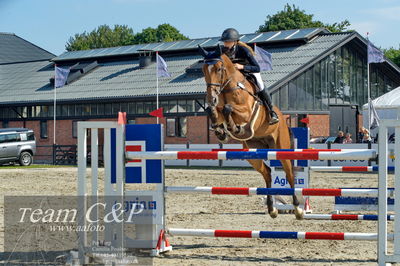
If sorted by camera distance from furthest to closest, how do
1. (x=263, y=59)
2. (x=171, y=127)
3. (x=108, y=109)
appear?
1. (x=108, y=109)
2. (x=171, y=127)
3. (x=263, y=59)

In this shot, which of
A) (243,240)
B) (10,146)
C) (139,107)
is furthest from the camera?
(139,107)

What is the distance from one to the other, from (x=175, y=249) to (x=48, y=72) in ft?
131

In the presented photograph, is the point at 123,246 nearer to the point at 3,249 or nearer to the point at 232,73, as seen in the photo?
the point at 3,249

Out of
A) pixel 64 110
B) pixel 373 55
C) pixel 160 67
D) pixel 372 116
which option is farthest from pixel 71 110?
pixel 372 116

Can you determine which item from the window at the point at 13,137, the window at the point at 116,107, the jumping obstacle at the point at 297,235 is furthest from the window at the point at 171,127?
the jumping obstacle at the point at 297,235

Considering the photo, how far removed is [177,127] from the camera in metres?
36.1

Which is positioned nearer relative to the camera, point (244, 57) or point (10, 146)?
point (244, 57)

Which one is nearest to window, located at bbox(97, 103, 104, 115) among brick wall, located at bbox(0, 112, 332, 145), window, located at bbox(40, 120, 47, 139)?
brick wall, located at bbox(0, 112, 332, 145)

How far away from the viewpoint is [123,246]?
717 cm

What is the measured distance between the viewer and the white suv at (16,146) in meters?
28.7

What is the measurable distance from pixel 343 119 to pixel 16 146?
18.0m

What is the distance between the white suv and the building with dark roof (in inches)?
324

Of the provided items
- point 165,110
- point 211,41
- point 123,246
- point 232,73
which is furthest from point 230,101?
point 211,41

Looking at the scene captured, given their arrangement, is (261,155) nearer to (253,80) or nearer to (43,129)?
(253,80)
